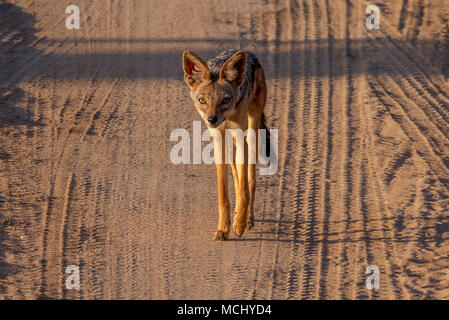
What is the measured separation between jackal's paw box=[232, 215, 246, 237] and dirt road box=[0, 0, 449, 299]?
0.14 m

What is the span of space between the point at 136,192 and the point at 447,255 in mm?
3602

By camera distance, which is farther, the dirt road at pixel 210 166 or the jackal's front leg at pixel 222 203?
the jackal's front leg at pixel 222 203

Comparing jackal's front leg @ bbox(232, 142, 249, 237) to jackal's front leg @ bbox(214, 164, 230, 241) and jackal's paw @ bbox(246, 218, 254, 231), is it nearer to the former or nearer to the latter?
jackal's front leg @ bbox(214, 164, 230, 241)

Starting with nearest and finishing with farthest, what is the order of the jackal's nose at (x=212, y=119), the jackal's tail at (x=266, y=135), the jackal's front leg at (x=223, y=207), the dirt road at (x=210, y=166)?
the jackal's nose at (x=212, y=119) < the dirt road at (x=210, y=166) < the jackal's front leg at (x=223, y=207) < the jackal's tail at (x=266, y=135)

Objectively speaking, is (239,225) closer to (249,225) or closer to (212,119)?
(249,225)

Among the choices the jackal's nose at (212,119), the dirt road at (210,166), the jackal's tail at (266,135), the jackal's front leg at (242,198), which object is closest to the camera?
the jackal's nose at (212,119)

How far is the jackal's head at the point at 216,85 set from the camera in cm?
732

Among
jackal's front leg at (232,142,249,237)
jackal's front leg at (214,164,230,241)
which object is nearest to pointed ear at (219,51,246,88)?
jackal's front leg at (232,142,249,237)

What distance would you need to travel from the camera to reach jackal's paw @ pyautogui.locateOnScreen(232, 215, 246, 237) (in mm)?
7887

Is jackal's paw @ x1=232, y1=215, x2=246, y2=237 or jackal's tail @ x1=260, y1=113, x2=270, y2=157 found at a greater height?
jackal's tail @ x1=260, y1=113, x2=270, y2=157

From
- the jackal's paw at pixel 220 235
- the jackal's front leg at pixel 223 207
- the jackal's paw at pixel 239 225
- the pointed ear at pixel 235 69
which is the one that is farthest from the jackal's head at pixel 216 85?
the jackal's paw at pixel 220 235

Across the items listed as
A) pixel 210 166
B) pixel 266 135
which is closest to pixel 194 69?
pixel 266 135

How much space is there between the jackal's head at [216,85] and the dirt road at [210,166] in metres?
1.47

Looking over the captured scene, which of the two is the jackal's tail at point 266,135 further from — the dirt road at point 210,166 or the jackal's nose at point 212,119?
the jackal's nose at point 212,119
